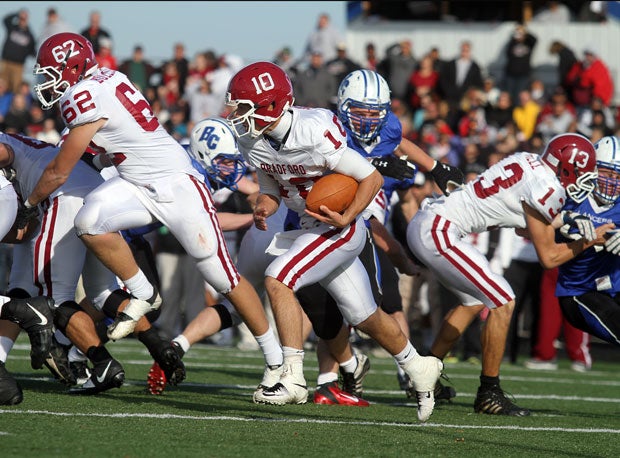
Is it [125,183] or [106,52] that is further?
[106,52]

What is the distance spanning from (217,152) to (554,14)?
1164 cm

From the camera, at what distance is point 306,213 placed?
19.4 ft

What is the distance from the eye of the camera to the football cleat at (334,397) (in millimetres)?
6543

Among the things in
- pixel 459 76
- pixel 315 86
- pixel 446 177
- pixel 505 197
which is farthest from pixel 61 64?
pixel 459 76

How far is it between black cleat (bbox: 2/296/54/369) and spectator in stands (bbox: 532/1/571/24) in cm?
1332

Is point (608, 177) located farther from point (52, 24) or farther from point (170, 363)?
point (52, 24)

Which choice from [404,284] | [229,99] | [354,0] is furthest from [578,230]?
[354,0]

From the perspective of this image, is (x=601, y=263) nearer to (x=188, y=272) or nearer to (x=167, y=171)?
(x=167, y=171)

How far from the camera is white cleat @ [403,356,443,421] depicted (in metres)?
5.71

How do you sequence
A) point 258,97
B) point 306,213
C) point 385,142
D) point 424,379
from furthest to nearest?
point 385,142
point 306,213
point 424,379
point 258,97

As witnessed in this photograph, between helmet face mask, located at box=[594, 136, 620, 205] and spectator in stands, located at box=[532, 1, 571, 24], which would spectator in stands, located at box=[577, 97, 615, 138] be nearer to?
spectator in stands, located at box=[532, 1, 571, 24]

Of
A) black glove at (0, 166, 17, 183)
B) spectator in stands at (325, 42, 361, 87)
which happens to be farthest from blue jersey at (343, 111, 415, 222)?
spectator in stands at (325, 42, 361, 87)

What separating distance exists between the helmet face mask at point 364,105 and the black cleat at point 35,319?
2261mm

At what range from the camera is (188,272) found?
37.6 ft
